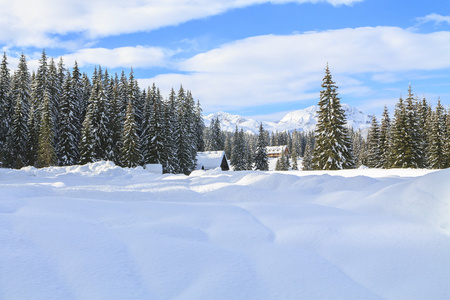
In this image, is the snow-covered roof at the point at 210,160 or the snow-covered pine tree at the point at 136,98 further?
the snow-covered roof at the point at 210,160

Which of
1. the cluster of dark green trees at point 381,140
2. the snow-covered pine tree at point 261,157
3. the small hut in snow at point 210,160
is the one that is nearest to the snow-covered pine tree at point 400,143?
the cluster of dark green trees at point 381,140

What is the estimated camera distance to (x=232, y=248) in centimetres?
379

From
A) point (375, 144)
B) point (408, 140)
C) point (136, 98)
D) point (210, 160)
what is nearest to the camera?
point (408, 140)

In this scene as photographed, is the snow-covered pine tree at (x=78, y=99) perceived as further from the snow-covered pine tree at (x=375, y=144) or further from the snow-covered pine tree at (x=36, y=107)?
the snow-covered pine tree at (x=375, y=144)

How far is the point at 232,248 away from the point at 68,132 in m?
38.1

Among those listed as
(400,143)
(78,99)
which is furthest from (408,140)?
(78,99)

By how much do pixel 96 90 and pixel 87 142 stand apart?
9.03m

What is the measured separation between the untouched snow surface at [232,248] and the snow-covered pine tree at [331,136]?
23.5m

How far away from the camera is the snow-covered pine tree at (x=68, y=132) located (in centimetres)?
3584

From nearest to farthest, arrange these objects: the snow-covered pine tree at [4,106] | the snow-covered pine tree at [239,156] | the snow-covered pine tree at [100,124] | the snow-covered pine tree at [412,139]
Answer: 1. the snow-covered pine tree at [412,139]
2. the snow-covered pine tree at [100,124]
3. the snow-covered pine tree at [4,106]
4. the snow-covered pine tree at [239,156]

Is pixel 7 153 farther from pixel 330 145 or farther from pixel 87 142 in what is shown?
pixel 330 145

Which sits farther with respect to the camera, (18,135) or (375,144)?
(375,144)

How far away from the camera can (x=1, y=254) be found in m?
3.14

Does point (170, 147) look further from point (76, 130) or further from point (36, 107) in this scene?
point (36, 107)
